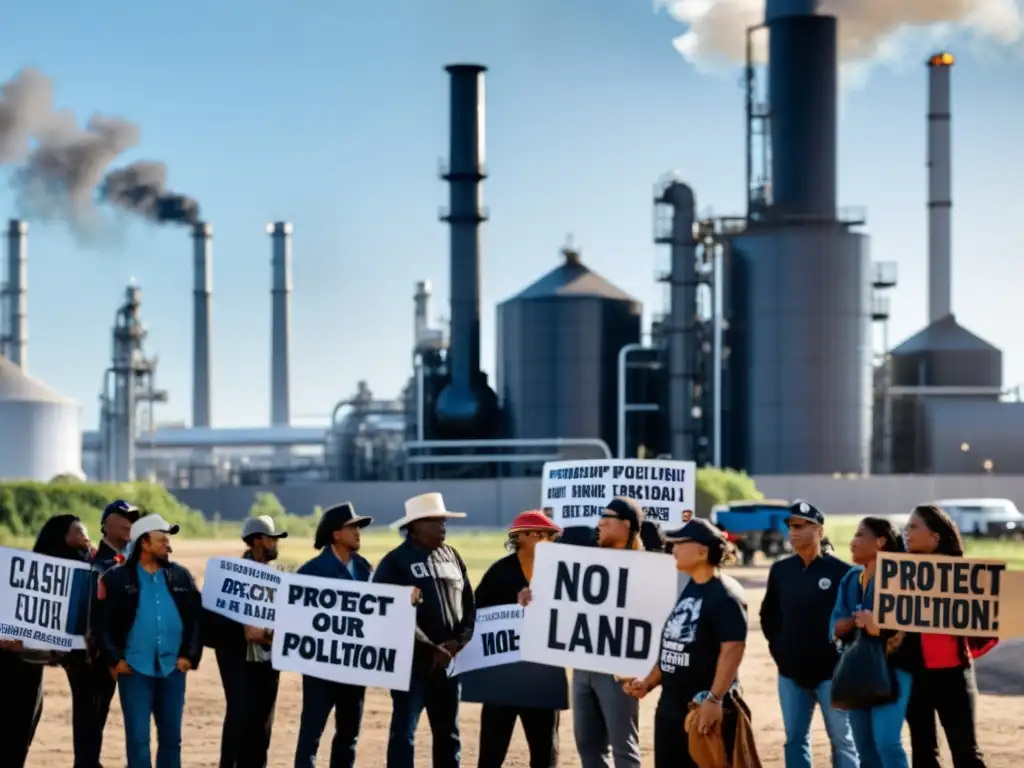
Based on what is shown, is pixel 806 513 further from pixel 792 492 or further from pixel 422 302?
pixel 422 302

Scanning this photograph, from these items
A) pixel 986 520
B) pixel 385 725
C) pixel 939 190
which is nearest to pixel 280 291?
pixel 939 190

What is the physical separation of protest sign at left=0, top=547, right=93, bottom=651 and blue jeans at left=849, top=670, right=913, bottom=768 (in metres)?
4.58

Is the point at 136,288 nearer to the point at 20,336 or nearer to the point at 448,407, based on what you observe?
the point at 20,336

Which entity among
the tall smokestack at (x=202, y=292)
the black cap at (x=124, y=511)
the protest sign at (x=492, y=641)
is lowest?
the protest sign at (x=492, y=641)

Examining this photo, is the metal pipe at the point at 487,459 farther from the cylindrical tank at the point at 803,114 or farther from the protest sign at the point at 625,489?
the protest sign at the point at 625,489

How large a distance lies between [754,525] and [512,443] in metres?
25.5

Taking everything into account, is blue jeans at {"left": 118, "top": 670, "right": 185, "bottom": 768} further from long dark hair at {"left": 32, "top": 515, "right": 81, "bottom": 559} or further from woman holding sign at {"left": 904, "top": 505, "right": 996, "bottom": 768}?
woman holding sign at {"left": 904, "top": 505, "right": 996, "bottom": 768}

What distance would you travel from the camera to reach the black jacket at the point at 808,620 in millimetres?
10633

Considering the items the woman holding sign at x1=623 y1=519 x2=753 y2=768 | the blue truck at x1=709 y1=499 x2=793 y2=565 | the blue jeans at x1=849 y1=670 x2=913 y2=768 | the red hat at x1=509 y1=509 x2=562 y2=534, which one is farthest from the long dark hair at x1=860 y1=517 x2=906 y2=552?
the blue truck at x1=709 y1=499 x2=793 y2=565

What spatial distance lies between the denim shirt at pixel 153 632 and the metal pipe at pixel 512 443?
5402cm

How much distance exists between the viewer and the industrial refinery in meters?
61.7

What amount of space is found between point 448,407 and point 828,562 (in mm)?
55041

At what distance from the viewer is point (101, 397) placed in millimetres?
76562

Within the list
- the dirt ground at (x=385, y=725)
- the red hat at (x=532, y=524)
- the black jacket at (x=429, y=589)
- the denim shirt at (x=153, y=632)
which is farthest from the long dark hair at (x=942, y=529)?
the denim shirt at (x=153, y=632)
